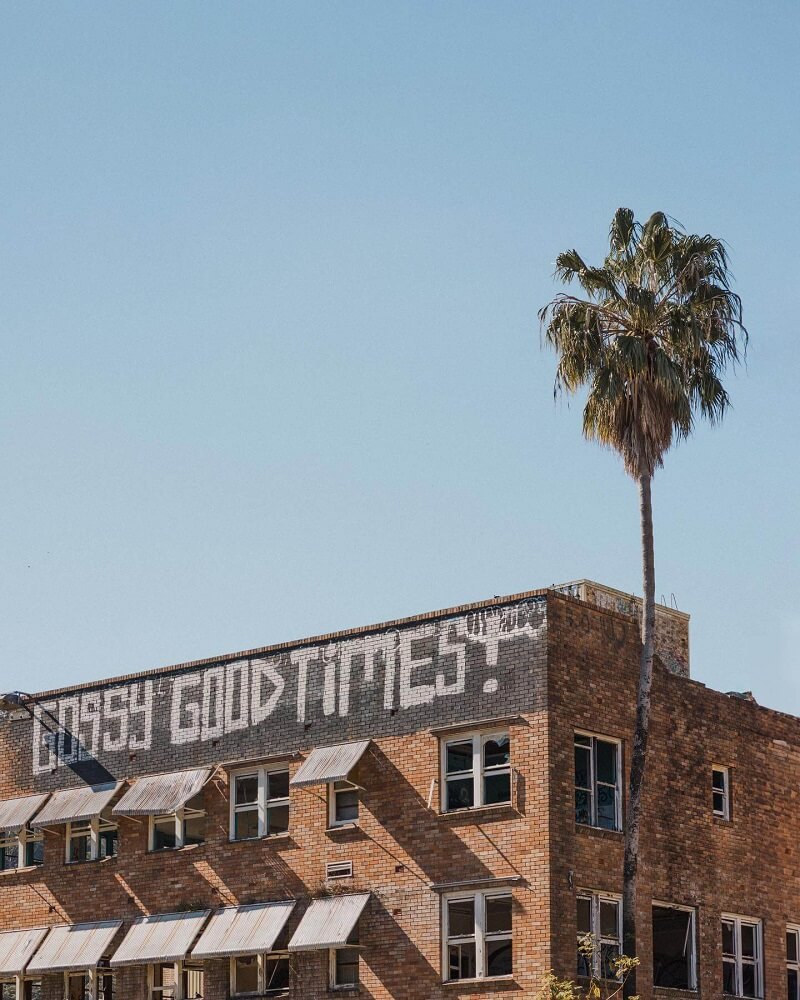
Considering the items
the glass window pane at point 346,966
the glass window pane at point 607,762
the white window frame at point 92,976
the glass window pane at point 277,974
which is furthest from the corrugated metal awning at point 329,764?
the white window frame at point 92,976

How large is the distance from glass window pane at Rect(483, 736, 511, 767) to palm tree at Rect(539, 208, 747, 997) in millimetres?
2746

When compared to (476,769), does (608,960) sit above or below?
below

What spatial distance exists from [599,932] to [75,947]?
1359cm

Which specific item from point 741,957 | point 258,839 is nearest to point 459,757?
point 258,839

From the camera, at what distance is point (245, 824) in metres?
43.2

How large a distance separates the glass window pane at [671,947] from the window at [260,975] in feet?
27.4

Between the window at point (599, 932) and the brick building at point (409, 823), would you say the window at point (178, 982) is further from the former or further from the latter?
the window at point (599, 932)

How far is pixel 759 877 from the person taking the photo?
43625 millimetres

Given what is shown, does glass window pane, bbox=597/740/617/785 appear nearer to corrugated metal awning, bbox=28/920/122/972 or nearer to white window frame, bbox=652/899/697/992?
white window frame, bbox=652/899/697/992

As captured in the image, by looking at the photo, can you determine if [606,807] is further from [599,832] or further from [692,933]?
[692,933]

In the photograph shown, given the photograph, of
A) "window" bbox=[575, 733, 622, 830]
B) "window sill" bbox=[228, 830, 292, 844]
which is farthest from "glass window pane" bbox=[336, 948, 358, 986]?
"window" bbox=[575, 733, 622, 830]

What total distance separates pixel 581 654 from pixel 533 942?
20.9 ft

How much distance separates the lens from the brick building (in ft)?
128

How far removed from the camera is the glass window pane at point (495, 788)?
3916 cm
